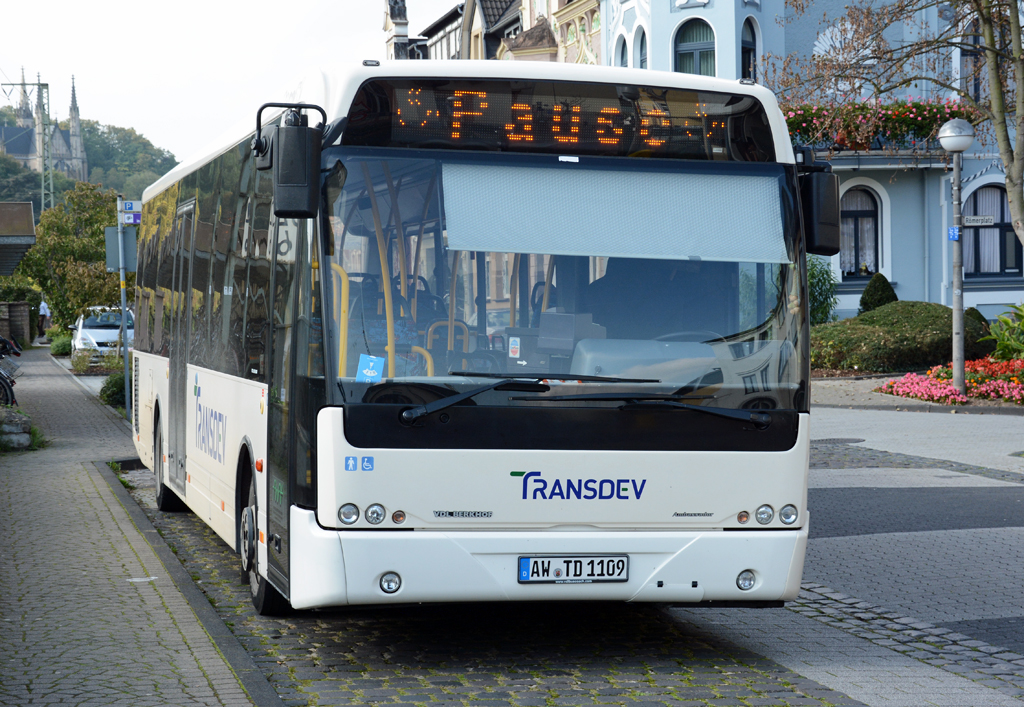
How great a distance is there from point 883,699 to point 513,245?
2.59 meters

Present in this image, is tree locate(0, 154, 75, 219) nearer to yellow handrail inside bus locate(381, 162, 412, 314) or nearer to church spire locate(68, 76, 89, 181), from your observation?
church spire locate(68, 76, 89, 181)

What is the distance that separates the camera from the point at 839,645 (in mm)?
6840

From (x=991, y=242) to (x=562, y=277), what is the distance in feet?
108

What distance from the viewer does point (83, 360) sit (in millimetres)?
34188

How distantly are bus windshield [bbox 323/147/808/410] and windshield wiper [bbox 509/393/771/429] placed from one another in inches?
1.2

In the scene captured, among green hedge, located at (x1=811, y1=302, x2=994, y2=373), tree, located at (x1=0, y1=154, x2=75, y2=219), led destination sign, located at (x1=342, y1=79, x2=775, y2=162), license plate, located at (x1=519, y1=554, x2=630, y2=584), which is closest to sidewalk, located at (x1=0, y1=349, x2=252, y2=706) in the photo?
license plate, located at (x1=519, y1=554, x2=630, y2=584)

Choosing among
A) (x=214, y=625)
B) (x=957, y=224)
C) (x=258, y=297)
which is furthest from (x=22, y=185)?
(x=214, y=625)

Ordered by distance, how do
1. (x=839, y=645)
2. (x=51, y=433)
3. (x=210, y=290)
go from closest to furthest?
(x=839, y=645) < (x=210, y=290) < (x=51, y=433)

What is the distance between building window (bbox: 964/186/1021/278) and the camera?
35.8 meters

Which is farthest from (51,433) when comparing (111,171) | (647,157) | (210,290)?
(111,171)

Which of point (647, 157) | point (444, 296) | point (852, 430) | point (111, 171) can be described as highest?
point (111, 171)

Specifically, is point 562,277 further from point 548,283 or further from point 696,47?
point 696,47

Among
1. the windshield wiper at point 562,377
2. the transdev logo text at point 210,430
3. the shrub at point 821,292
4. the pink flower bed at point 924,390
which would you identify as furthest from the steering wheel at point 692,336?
the shrub at point 821,292

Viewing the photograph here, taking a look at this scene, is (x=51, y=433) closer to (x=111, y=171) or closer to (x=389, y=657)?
(x=389, y=657)
